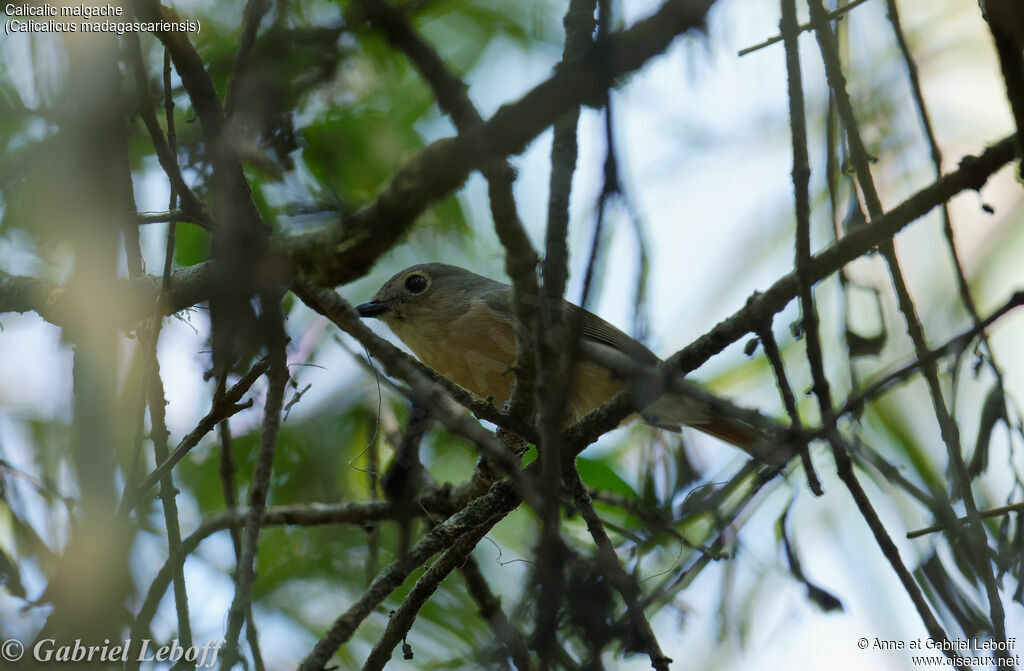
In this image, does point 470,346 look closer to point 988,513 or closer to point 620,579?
point 988,513

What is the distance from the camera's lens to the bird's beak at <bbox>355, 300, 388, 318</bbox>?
569 centimetres

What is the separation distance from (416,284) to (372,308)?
0.33m

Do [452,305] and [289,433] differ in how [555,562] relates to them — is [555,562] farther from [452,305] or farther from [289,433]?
[452,305]

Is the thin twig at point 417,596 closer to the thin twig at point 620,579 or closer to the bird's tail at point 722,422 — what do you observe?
the thin twig at point 620,579

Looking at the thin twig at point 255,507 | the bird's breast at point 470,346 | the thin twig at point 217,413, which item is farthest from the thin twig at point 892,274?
the bird's breast at point 470,346

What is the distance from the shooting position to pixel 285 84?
10.4 ft

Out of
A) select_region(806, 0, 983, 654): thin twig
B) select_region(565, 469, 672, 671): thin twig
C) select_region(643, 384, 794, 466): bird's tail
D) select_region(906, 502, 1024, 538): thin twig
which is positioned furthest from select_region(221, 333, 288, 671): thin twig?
select_region(906, 502, 1024, 538): thin twig

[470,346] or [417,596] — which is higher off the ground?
[470,346]

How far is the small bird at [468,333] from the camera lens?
5344 millimetres

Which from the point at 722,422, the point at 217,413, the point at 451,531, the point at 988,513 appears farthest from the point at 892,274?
the point at 722,422

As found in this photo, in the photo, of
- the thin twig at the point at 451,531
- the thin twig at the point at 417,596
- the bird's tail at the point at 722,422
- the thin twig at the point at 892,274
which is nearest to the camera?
the bird's tail at the point at 722,422

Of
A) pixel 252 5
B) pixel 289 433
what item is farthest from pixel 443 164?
pixel 289 433

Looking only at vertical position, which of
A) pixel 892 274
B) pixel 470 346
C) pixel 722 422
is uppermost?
pixel 470 346

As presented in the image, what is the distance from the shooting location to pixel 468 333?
18.0 ft
